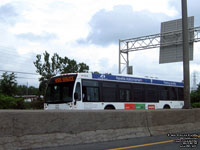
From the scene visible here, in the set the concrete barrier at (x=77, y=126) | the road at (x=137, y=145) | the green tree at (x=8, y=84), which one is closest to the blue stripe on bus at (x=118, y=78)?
the concrete barrier at (x=77, y=126)

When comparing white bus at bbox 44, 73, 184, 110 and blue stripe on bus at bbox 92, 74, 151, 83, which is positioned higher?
blue stripe on bus at bbox 92, 74, 151, 83

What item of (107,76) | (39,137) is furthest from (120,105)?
(39,137)

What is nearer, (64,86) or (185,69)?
(185,69)

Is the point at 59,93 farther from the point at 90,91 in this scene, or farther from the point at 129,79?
the point at 129,79

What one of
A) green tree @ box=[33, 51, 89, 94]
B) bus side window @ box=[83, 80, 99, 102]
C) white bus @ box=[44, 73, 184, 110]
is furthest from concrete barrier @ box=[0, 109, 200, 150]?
green tree @ box=[33, 51, 89, 94]

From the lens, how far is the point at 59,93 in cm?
1708

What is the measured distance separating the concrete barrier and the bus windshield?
22.9ft

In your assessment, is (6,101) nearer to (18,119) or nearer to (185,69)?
(185,69)

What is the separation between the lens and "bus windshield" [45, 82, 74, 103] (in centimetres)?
1659

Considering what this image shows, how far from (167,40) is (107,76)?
1301 cm

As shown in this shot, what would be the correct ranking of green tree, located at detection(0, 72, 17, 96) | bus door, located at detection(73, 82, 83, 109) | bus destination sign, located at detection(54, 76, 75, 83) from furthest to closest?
green tree, located at detection(0, 72, 17, 96), bus destination sign, located at detection(54, 76, 75, 83), bus door, located at detection(73, 82, 83, 109)

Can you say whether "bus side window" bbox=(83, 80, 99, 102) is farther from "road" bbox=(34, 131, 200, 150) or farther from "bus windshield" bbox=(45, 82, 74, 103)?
"road" bbox=(34, 131, 200, 150)

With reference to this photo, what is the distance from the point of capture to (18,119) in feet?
22.4

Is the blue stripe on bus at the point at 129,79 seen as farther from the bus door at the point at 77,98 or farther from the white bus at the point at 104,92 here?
the bus door at the point at 77,98
